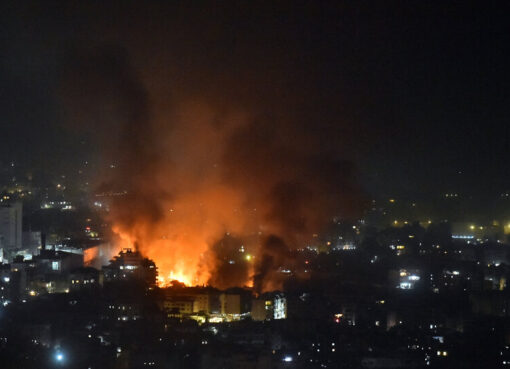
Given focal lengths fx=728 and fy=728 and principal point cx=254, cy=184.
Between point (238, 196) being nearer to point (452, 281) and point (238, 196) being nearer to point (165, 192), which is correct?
point (165, 192)

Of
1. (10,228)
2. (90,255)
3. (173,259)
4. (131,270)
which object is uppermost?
(10,228)

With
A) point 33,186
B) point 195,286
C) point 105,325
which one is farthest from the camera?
point 33,186

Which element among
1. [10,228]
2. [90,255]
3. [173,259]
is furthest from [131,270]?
[10,228]

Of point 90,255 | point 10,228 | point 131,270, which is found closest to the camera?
point 131,270

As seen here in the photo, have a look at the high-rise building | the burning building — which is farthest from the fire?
the high-rise building

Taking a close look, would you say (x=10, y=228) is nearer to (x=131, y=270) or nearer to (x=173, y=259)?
(x=131, y=270)

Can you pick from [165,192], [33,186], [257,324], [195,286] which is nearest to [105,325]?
[257,324]

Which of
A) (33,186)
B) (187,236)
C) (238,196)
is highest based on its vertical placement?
(33,186)

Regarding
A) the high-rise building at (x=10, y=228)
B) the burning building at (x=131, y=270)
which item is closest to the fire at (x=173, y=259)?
the burning building at (x=131, y=270)

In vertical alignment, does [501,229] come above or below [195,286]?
Answer: above
